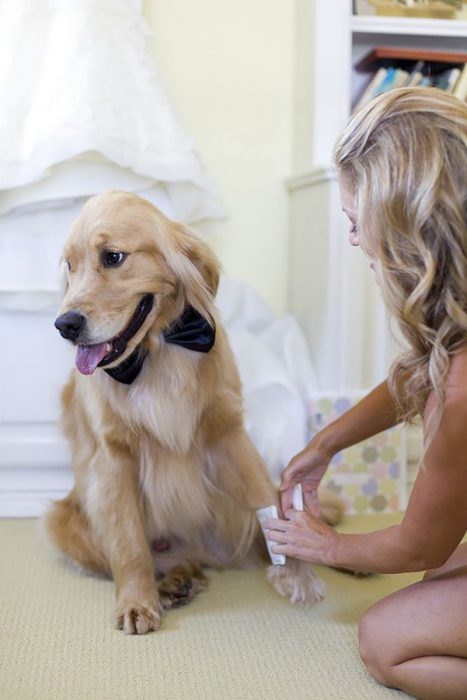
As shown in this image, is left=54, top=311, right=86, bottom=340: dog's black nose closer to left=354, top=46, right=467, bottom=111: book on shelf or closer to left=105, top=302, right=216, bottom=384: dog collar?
left=105, top=302, right=216, bottom=384: dog collar

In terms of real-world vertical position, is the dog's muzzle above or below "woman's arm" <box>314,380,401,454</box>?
above

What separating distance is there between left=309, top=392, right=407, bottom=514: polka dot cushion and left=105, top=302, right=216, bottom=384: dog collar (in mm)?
687

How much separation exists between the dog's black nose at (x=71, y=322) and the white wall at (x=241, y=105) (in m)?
1.21

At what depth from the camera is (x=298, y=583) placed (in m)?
1.53

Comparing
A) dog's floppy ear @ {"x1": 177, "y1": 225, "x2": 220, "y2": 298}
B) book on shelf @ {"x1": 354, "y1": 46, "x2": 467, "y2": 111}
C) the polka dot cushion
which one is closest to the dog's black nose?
dog's floppy ear @ {"x1": 177, "y1": 225, "x2": 220, "y2": 298}

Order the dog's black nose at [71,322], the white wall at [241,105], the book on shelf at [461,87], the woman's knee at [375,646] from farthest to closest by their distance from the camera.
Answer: the white wall at [241,105] → the book on shelf at [461,87] → the dog's black nose at [71,322] → the woman's knee at [375,646]

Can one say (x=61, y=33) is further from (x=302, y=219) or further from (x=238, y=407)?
(x=238, y=407)

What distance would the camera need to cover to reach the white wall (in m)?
2.47

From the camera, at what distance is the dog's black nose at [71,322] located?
1384 millimetres

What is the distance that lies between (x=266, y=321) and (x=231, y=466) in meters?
0.87

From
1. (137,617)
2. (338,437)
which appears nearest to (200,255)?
(338,437)

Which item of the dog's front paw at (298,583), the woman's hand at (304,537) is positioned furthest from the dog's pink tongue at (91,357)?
the dog's front paw at (298,583)

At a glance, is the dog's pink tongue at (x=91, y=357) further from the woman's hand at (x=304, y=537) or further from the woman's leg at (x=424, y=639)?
the woman's leg at (x=424, y=639)

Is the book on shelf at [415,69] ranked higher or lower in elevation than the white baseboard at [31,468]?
higher
